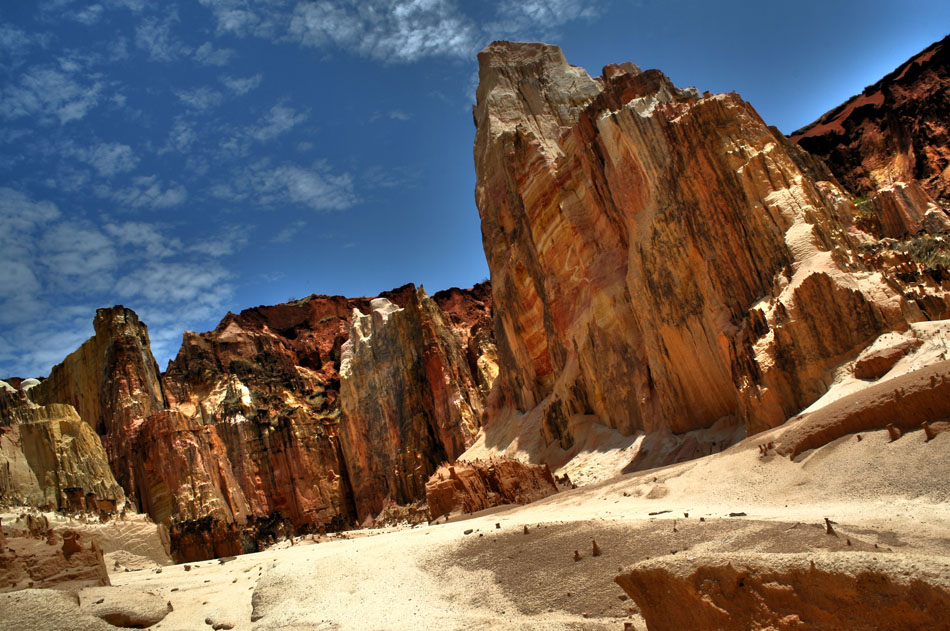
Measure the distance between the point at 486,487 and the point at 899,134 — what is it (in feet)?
174

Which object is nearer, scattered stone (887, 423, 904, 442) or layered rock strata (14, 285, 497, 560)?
scattered stone (887, 423, 904, 442)

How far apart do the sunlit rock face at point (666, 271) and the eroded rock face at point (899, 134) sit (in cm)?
1904

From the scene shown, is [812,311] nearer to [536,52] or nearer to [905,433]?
[905,433]

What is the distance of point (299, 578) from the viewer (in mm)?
10414

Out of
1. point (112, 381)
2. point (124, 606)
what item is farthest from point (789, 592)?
point (112, 381)

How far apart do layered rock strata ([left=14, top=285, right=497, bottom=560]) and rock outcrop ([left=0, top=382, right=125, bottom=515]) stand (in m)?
3.53

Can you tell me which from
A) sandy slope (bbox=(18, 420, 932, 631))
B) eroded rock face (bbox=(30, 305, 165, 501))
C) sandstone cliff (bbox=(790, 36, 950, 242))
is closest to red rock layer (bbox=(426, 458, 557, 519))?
sandy slope (bbox=(18, 420, 932, 631))

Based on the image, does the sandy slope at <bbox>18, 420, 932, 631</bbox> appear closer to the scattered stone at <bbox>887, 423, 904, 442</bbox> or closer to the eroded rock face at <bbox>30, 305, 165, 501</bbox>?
the scattered stone at <bbox>887, 423, 904, 442</bbox>

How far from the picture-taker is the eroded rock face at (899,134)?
48.3m

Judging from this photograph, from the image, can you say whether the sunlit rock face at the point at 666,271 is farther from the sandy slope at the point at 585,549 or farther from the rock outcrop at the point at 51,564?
the rock outcrop at the point at 51,564

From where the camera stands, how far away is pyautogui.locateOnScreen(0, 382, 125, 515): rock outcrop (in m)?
20.7

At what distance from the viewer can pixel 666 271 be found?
21.1 m

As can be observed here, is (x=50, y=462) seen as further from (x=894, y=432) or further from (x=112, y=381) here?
(x=894, y=432)

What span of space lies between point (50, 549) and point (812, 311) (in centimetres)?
1574
